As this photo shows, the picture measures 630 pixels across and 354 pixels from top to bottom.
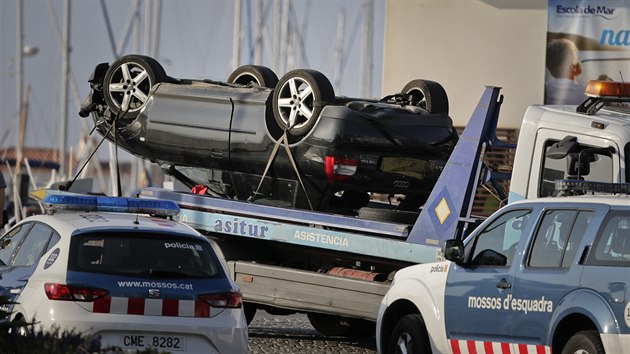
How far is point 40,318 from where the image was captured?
32.8ft

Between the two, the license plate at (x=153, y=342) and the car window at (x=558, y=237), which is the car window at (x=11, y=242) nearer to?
the license plate at (x=153, y=342)

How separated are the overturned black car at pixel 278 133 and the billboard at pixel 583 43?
1129 centimetres

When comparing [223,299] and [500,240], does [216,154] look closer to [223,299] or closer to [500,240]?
[223,299]

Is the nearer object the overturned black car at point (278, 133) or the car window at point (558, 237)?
the car window at point (558, 237)

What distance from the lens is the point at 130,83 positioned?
16.0 metres

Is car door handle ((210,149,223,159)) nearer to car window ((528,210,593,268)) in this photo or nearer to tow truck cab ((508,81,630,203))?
tow truck cab ((508,81,630,203))

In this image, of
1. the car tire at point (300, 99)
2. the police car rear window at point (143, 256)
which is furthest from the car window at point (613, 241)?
the car tire at point (300, 99)

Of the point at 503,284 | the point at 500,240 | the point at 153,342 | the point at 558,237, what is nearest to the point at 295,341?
the point at 500,240

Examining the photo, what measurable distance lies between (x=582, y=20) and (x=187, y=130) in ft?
42.4

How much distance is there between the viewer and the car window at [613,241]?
9391mm

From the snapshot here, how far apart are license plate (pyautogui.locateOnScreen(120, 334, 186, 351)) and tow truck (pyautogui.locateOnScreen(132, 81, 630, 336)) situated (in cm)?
283

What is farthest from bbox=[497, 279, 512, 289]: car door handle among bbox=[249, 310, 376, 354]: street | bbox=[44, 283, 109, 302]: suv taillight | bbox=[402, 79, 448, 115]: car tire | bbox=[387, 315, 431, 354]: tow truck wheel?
bbox=[402, 79, 448, 115]: car tire

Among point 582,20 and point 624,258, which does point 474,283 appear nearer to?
point 624,258

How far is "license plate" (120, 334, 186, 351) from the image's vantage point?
997cm
